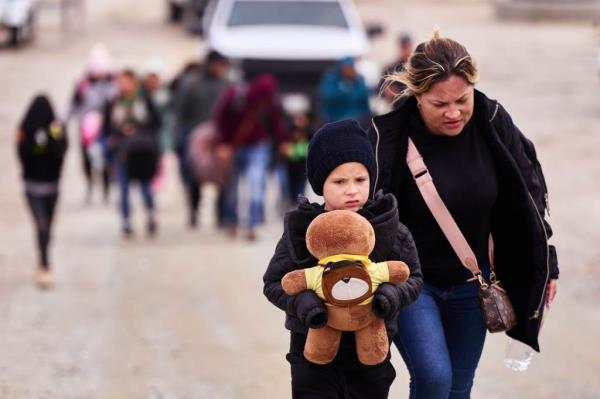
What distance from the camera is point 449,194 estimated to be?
205 inches

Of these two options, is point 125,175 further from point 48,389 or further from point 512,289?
point 512,289

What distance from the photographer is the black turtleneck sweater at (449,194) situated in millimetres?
5242

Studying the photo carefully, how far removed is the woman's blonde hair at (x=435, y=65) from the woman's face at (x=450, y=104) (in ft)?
0.07

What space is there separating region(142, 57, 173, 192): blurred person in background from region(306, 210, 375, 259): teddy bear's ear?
1002 cm

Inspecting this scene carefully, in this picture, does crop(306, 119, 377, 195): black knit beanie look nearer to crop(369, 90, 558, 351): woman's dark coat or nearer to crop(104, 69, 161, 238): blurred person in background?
crop(369, 90, 558, 351): woman's dark coat

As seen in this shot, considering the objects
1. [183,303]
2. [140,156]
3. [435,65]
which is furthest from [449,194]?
[140,156]

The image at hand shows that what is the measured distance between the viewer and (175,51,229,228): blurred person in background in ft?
48.3

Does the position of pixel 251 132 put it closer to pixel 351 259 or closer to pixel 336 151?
pixel 336 151

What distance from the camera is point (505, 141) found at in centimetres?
534

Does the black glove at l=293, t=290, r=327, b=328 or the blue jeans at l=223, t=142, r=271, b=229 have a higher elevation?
the black glove at l=293, t=290, r=327, b=328

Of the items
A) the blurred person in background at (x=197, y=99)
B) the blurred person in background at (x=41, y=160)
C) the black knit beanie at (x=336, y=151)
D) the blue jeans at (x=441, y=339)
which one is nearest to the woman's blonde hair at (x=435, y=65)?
the black knit beanie at (x=336, y=151)

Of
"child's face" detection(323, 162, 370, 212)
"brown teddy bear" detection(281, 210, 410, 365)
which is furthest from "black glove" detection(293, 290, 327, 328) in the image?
"child's face" detection(323, 162, 370, 212)

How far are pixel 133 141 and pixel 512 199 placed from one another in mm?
9401

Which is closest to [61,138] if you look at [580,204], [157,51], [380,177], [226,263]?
[226,263]
